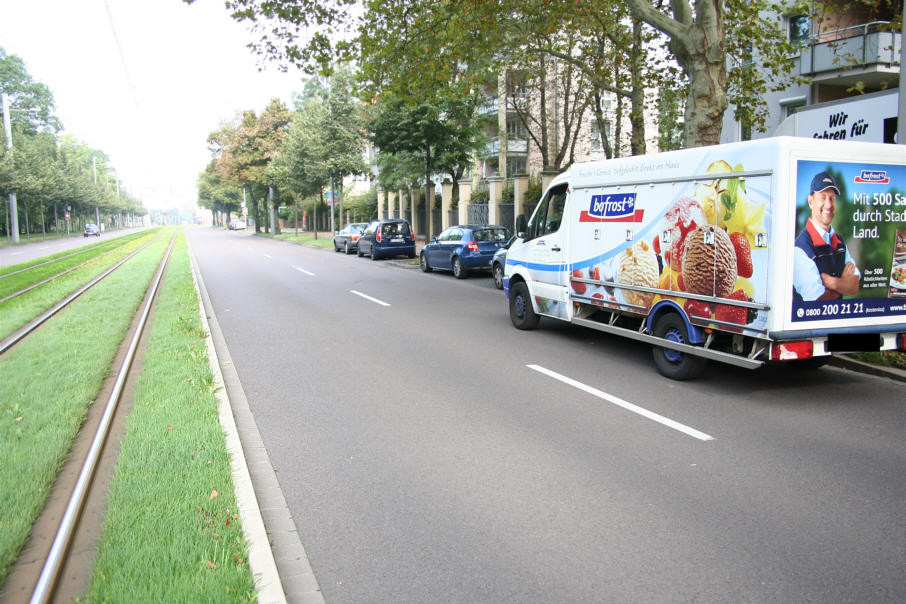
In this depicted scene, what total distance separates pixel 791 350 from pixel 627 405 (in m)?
1.60

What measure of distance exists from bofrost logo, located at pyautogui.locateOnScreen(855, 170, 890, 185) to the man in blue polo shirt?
319 mm

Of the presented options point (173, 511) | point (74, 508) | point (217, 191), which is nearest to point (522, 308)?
point (173, 511)

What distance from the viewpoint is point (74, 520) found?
157 inches

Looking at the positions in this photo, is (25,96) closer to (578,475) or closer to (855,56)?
(855,56)

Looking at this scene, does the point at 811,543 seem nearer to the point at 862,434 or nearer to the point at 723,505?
the point at 723,505

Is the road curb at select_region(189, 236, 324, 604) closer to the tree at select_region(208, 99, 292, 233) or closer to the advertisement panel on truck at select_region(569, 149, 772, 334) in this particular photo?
the advertisement panel on truck at select_region(569, 149, 772, 334)

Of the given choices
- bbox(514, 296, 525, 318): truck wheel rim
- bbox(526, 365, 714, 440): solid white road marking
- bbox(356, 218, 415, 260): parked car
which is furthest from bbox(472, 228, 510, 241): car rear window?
bbox(526, 365, 714, 440): solid white road marking

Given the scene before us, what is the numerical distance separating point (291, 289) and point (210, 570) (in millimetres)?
14221

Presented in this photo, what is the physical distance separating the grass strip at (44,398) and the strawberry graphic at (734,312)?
594 centimetres

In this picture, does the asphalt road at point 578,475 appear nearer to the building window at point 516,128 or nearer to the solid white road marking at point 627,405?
the solid white road marking at point 627,405

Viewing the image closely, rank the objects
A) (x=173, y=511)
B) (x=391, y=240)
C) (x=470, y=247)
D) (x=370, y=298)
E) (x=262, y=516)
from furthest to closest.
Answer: (x=391, y=240)
(x=470, y=247)
(x=370, y=298)
(x=262, y=516)
(x=173, y=511)

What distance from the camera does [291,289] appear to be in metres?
17.1

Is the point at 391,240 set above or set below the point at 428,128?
below

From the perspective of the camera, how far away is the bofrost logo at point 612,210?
810cm
